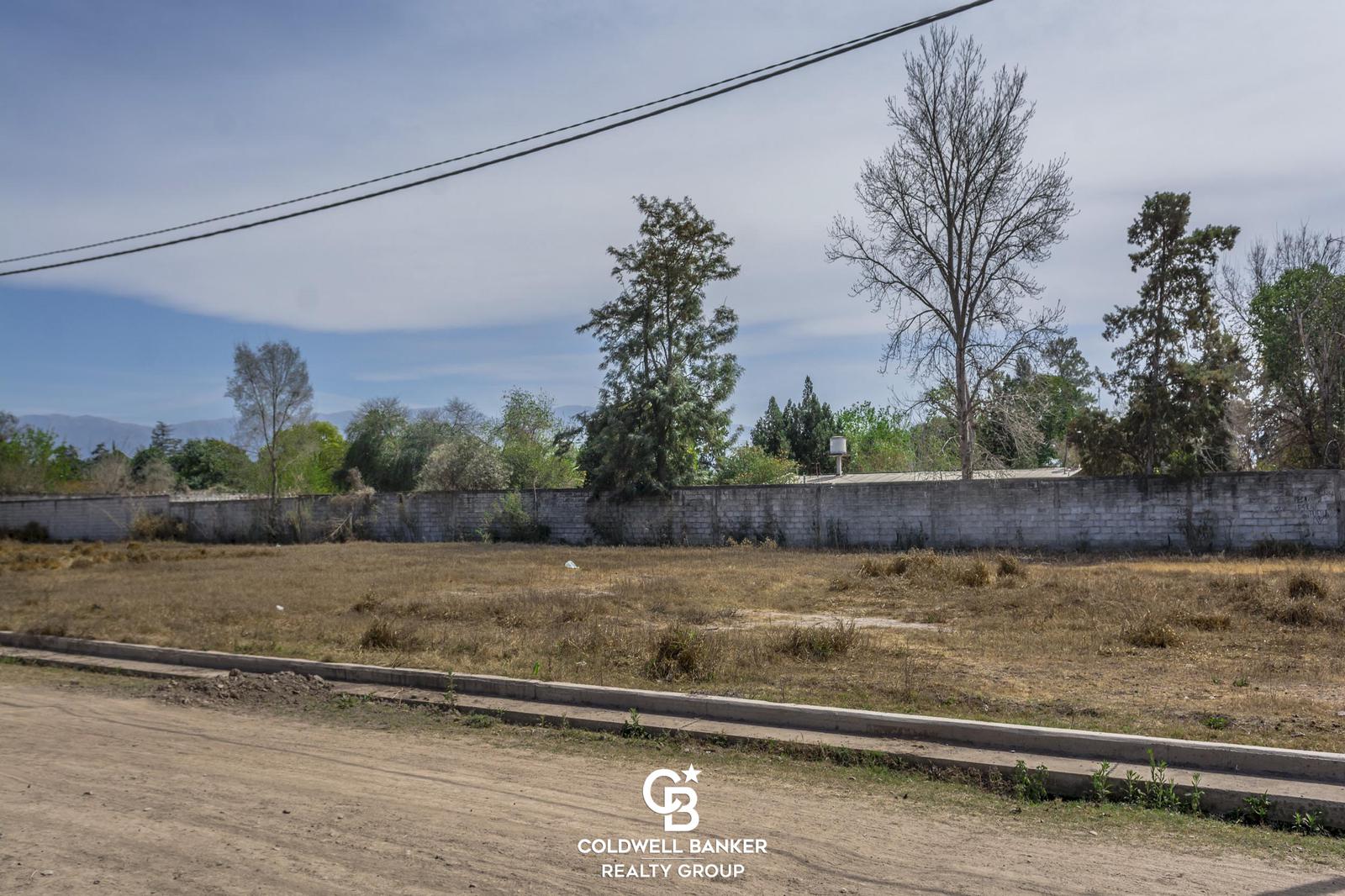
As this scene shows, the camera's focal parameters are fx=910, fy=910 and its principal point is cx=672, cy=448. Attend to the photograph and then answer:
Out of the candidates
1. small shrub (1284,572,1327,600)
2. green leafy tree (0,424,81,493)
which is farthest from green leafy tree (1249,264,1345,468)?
green leafy tree (0,424,81,493)

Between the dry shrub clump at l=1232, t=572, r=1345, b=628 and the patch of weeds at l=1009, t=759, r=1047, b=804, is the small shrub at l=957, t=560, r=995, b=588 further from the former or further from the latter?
the patch of weeds at l=1009, t=759, r=1047, b=804

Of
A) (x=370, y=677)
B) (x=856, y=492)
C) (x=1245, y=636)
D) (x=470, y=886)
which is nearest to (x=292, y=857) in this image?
(x=470, y=886)

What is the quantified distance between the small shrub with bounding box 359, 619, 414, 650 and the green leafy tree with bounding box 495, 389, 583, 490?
2491 cm

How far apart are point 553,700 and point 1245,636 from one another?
876 cm

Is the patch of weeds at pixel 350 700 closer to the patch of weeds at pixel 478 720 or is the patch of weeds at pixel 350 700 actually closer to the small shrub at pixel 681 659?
the patch of weeds at pixel 478 720

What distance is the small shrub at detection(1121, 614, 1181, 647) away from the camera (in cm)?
1105

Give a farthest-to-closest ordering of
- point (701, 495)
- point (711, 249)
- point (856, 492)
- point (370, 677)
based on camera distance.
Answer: point (711, 249) < point (701, 495) < point (856, 492) < point (370, 677)

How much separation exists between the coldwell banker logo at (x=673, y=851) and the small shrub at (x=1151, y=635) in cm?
743

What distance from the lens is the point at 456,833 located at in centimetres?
556

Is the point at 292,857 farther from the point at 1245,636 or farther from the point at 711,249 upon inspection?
the point at 711,249

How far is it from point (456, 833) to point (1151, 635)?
904 cm

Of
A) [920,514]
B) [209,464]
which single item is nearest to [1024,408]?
[920,514]

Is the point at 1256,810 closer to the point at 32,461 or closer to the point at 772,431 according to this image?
the point at 772,431

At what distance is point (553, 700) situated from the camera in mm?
9312
